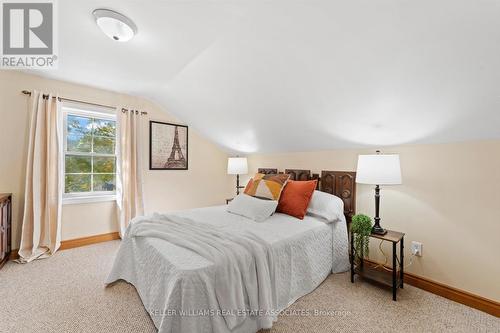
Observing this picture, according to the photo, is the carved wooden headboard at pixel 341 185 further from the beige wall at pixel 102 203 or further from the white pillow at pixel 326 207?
the beige wall at pixel 102 203

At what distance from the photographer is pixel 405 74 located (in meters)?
1.63

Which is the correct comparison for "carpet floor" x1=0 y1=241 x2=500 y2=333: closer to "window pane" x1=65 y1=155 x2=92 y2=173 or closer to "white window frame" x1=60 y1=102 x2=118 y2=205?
"white window frame" x1=60 y1=102 x2=118 y2=205

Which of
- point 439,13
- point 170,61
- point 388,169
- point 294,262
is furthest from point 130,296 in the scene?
point 439,13

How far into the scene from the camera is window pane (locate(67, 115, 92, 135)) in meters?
→ 3.04

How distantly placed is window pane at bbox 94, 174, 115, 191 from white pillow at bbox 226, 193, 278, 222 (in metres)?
1.99

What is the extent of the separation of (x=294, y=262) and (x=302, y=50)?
1.74 meters

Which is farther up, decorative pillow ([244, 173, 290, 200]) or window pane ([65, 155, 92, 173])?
window pane ([65, 155, 92, 173])

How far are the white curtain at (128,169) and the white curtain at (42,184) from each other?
0.68 meters

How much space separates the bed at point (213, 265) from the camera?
1.23 meters

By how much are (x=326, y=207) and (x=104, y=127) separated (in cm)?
328

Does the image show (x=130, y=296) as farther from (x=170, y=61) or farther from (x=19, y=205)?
(x=170, y=61)

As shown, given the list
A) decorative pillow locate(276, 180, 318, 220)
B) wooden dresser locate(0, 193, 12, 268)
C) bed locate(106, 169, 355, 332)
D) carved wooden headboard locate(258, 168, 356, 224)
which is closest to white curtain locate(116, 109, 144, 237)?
wooden dresser locate(0, 193, 12, 268)

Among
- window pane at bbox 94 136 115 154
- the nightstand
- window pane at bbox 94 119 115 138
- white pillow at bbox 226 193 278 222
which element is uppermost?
window pane at bbox 94 119 115 138

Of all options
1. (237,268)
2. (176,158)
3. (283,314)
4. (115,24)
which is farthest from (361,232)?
(176,158)
